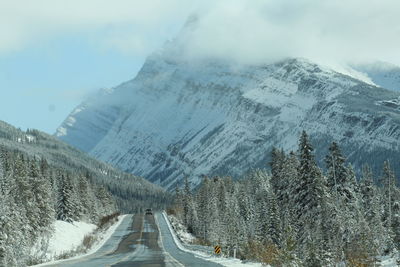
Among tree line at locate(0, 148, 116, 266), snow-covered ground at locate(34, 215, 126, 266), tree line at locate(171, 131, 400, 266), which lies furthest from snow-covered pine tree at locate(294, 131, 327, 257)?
snow-covered ground at locate(34, 215, 126, 266)

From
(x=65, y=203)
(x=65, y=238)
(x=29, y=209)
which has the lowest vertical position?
(x=65, y=238)

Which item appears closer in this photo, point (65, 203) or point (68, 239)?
point (68, 239)

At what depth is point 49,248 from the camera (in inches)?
2475

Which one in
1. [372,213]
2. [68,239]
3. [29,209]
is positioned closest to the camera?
[29,209]

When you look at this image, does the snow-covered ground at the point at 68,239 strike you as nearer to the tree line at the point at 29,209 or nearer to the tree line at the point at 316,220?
the tree line at the point at 29,209

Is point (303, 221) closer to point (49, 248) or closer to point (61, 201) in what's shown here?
point (49, 248)

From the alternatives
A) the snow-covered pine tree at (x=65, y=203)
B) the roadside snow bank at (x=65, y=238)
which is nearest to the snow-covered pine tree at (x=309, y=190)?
the roadside snow bank at (x=65, y=238)

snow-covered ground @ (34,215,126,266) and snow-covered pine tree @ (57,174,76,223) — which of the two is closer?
snow-covered ground @ (34,215,126,266)

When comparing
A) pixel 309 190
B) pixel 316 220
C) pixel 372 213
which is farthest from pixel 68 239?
pixel 316 220

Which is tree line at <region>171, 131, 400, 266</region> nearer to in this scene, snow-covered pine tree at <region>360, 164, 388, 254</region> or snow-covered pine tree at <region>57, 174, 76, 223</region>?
snow-covered pine tree at <region>360, 164, 388, 254</region>

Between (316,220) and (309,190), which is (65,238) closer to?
(309,190)

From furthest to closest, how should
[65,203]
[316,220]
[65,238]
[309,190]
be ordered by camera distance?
[65,203] < [65,238] < [309,190] < [316,220]

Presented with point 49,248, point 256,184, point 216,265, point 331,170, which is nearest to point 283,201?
point 331,170

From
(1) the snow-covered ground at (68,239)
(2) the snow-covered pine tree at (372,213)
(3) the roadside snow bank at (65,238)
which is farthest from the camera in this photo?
(2) the snow-covered pine tree at (372,213)
